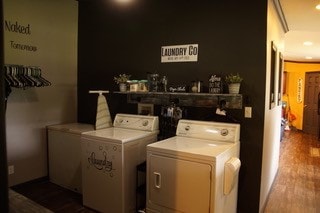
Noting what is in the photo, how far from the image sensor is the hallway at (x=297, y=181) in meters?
3.10

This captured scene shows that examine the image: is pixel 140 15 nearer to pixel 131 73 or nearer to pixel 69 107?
pixel 131 73

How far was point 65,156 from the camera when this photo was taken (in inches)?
128

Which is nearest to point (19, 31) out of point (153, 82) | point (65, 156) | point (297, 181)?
point (65, 156)

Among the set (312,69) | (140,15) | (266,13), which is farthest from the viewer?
(312,69)

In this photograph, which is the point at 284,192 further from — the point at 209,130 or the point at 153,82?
the point at 153,82

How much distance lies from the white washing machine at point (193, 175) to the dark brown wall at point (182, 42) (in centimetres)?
27

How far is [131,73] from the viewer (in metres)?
3.38

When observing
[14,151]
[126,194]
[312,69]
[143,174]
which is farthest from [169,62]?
[312,69]

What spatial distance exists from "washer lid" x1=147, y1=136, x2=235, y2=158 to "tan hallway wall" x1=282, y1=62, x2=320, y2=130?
7603 millimetres

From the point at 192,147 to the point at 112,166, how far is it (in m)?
0.86

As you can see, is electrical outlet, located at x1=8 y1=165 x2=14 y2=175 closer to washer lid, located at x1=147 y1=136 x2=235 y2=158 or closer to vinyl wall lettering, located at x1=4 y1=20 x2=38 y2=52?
vinyl wall lettering, located at x1=4 y1=20 x2=38 y2=52

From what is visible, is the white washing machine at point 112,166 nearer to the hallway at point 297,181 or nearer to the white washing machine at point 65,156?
the white washing machine at point 65,156

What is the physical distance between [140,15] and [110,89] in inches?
43.4

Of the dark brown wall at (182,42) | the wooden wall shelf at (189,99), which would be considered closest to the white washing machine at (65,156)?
the dark brown wall at (182,42)
